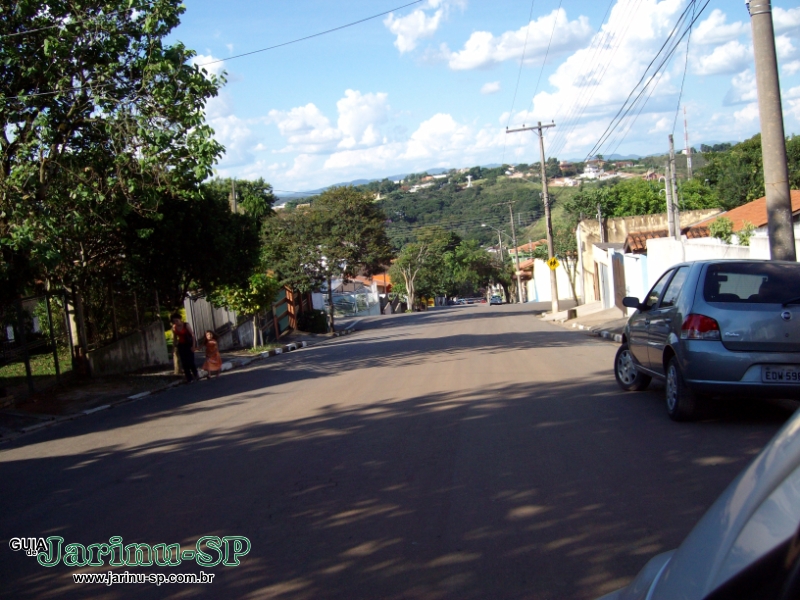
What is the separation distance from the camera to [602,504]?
211 inches

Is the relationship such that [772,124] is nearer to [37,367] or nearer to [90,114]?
[90,114]

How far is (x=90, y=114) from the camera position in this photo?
14266 mm

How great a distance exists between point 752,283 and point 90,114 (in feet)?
39.7

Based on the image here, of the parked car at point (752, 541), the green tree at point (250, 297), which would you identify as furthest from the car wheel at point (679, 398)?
the green tree at point (250, 297)

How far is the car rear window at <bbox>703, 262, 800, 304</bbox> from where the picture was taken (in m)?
7.40

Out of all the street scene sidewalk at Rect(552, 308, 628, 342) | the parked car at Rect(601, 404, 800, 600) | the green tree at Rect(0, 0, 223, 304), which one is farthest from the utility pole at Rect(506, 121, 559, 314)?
the parked car at Rect(601, 404, 800, 600)

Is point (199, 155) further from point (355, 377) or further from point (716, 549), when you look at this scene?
point (716, 549)

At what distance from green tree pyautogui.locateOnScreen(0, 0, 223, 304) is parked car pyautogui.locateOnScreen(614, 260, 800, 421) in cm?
918

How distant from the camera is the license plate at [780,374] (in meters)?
7.10

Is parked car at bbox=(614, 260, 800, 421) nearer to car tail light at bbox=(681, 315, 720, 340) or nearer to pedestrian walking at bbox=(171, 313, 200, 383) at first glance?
car tail light at bbox=(681, 315, 720, 340)

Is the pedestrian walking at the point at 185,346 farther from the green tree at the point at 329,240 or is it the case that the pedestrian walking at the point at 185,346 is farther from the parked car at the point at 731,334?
the green tree at the point at 329,240

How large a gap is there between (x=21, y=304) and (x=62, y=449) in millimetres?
6391

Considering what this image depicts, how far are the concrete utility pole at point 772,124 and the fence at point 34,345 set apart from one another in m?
12.9

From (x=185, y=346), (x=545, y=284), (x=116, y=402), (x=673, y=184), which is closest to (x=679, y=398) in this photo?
(x=116, y=402)
